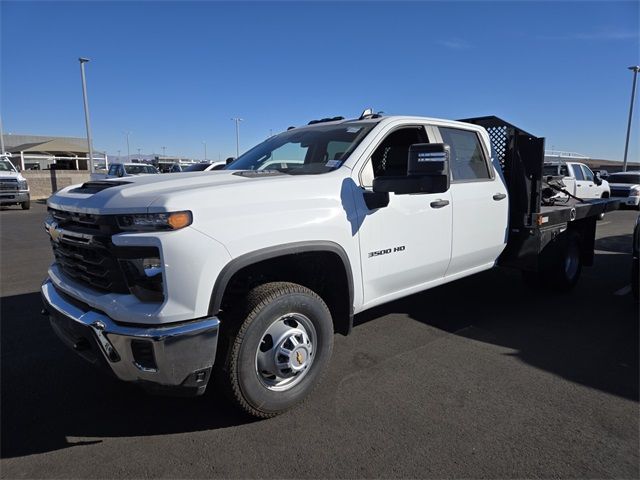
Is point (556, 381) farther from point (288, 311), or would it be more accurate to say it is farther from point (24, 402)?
point (24, 402)

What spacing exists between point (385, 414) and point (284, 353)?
812mm

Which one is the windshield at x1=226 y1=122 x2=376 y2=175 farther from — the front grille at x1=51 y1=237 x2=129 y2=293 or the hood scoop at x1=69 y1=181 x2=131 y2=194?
the front grille at x1=51 y1=237 x2=129 y2=293

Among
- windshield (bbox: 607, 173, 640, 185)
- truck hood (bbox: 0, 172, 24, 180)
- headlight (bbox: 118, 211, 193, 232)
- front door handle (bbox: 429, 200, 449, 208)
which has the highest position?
truck hood (bbox: 0, 172, 24, 180)

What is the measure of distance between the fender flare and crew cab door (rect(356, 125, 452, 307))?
0.63ft

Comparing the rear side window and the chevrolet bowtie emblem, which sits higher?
the rear side window

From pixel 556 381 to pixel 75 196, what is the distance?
12.3 ft

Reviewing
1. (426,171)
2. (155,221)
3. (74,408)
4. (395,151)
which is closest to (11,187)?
(74,408)

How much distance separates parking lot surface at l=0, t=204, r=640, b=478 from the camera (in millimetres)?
2625

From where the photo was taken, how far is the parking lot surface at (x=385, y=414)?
8.61ft

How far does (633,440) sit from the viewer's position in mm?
2844

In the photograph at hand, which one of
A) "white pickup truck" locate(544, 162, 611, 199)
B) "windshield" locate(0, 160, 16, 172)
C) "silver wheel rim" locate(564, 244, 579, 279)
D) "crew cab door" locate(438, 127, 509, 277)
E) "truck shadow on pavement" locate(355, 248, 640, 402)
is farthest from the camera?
"windshield" locate(0, 160, 16, 172)

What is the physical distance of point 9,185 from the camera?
17.7 meters

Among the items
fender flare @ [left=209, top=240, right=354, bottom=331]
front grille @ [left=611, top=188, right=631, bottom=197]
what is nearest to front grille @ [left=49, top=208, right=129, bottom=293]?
fender flare @ [left=209, top=240, right=354, bottom=331]

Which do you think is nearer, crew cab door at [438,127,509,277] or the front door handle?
the front door handle
